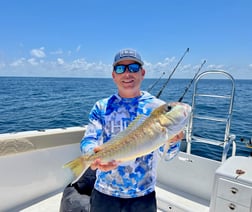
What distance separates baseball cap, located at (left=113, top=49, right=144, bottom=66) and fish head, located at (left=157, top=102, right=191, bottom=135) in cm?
46

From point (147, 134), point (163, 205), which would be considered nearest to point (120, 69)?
point (147, 134)

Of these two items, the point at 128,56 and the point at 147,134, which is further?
the point at 128,56

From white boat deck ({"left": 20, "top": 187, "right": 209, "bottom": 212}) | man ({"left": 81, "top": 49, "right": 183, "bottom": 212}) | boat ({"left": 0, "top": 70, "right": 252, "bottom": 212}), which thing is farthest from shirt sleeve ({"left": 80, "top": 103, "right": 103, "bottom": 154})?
white boat deck ({"left": 20, "top": 187, "right": 209, "bottom": 212})

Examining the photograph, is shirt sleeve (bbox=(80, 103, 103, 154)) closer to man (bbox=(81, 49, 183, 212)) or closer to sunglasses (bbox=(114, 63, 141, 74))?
man (bbox=(81, 49, 183, 212))

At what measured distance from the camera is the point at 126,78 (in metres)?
1.58

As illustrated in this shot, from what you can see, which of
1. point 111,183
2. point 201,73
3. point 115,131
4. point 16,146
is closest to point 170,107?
point 115,131

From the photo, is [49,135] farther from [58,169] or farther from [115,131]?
[115,131]

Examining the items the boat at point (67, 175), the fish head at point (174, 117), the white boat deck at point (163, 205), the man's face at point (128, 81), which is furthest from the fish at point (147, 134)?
the white boat deck at point (163, 205)

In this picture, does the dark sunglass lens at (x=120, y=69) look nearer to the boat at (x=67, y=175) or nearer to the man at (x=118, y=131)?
the man at (x=118, y=131)

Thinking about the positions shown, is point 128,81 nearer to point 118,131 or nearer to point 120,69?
point 120,69

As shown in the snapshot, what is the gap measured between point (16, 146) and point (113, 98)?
1.63 meters

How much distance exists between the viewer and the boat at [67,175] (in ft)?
7.41

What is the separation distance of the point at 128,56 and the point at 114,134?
0.52 meters

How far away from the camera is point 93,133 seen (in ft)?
5.13
